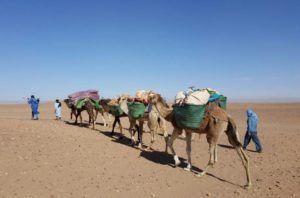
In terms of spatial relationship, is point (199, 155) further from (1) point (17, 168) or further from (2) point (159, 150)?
(1) point (17, 168)

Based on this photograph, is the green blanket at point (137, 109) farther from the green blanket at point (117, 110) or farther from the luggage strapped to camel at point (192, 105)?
the luggage strapped to camel at point (192, 105)

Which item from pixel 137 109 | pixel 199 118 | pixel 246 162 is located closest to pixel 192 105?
pixel 199 118

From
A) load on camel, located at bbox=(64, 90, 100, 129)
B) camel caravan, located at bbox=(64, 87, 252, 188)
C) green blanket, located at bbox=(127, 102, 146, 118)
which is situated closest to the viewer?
camel caravan, located at bbox=(64, 87, 252, 188)

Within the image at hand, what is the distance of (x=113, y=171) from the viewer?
912cm

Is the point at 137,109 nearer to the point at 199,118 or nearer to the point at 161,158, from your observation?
the point at 161,158

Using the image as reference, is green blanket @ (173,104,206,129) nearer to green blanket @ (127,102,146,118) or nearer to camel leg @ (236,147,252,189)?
camel leg @ (236,147,252,189)

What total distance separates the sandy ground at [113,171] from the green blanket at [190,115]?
150 cm

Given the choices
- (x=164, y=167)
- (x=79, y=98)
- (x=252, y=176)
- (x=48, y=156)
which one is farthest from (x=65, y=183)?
(x=79, y=98)

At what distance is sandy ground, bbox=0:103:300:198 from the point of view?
25.2 feet

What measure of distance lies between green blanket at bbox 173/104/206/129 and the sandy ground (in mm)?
1497

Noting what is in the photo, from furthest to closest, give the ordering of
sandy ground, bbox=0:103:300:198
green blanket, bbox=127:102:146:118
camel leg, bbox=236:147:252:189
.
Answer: green blanket, bbox=127:102:146:118
camel leg, bbox=236:147:252:189
sandy ground, bbox=0:103:300:198

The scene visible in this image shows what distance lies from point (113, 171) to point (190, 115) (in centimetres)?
282

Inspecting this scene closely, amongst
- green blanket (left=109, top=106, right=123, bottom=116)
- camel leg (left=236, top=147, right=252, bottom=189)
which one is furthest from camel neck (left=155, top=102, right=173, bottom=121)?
green blanket (left=109, top=106, right=123, bottom=116)

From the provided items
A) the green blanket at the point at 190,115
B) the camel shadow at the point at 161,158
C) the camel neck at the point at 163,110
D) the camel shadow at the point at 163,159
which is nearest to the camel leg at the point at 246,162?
the camel shadow at the point at 163,159
